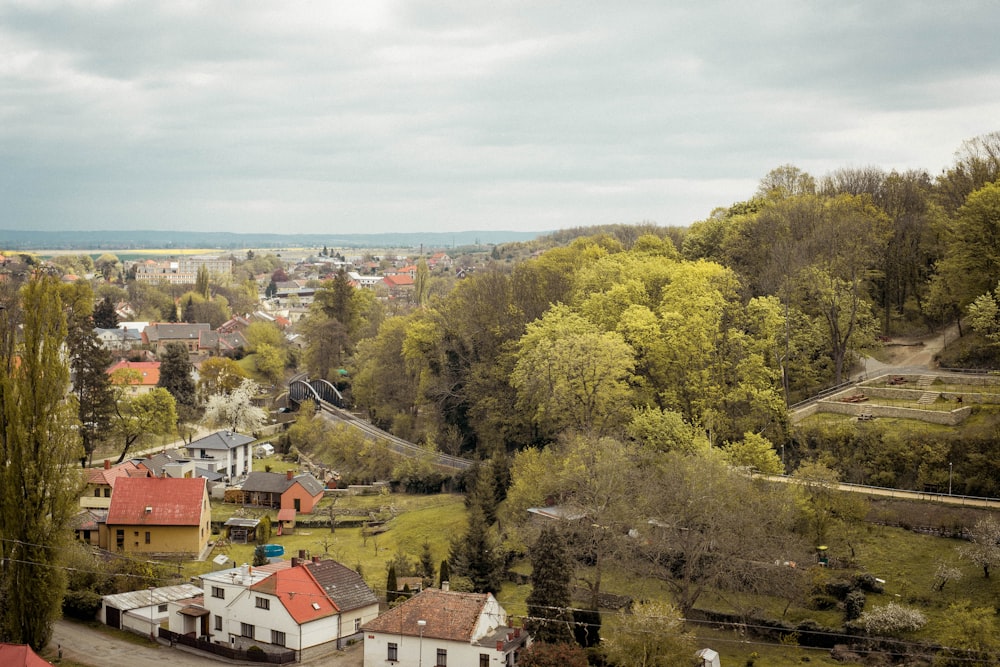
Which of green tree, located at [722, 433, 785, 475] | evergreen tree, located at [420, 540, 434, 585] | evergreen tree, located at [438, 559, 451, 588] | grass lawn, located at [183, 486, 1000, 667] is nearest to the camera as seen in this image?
grass lawn, located at [183, 486, 1000, 667]

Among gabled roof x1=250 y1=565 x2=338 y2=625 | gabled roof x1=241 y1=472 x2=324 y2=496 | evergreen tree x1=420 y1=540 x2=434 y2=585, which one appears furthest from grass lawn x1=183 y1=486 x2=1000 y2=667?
gabled roof x1=241 y1=472 x2=324 y2=496

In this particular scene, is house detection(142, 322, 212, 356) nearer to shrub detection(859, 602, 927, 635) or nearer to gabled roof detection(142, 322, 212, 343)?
gabled roof detection(142, 322, 212, 343)

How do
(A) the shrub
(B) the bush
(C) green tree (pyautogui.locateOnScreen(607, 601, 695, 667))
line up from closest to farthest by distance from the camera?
(C) green tree (pyautogui.locateOnScreen(607, 601, 695, 667))
(A) the shrub
(B) the bush

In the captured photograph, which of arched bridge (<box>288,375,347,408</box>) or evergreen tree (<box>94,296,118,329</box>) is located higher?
evergreen tree (<box>94,296,118,329</box>)

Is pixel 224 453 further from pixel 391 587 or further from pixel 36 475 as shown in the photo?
pixel 391 587

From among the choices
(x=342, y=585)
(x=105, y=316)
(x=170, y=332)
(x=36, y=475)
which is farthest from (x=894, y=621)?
(x=105, y=316)

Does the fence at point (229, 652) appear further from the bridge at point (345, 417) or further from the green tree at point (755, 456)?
the bridge at point (345, 417)

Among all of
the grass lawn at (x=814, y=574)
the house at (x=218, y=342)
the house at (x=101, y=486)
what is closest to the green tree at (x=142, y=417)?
the house at (x=101, y=486)

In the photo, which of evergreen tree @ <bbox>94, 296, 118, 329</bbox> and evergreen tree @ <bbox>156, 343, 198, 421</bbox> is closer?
evergreen tree @ <bbox>156, 343, 198, 421</bbox>
